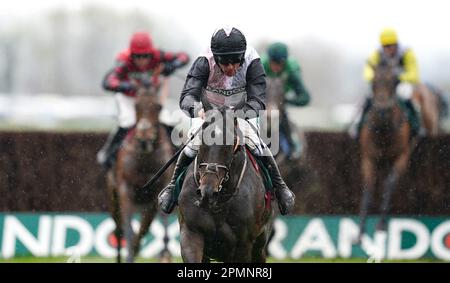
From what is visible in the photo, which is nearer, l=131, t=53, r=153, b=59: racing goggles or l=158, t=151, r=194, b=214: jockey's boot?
l=158, t=151, r=194, b=214: jockey's boot

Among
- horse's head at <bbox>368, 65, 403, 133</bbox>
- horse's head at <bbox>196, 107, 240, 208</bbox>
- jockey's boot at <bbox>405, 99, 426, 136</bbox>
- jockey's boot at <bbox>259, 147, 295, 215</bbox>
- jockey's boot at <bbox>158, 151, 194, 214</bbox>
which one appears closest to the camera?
horse's head at <bbox>196, 107, 240, 208</bbox>

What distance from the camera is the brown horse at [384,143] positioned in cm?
1253

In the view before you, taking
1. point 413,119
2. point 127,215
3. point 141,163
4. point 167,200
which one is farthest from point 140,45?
point 167,200

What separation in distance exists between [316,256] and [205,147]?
6394mm

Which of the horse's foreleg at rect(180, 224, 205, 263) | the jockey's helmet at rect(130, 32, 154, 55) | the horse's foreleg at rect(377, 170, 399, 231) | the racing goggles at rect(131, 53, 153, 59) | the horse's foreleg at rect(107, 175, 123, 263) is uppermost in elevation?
the jockey's helmet at rect(130, 32, 154, 55)

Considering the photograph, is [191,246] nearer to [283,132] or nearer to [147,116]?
[147,116]

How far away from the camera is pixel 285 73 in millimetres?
11547

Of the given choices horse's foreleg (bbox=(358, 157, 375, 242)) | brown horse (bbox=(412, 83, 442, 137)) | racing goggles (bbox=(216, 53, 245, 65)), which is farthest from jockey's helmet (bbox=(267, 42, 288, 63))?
racing goggles (bbox=(216, 53, 245, 65))

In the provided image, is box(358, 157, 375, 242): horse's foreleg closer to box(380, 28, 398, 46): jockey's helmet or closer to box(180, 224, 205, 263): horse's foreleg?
box(380, 28, 398, 46): jockey's helmet

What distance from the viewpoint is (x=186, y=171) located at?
6980 millimetres

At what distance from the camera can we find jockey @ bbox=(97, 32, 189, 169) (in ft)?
37.0

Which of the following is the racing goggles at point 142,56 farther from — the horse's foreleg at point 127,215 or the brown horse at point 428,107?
the brown horse at point 428,107

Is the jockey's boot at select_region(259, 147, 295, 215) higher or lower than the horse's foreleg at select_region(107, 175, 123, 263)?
higher

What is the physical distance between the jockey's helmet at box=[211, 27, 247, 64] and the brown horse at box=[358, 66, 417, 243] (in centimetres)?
590
